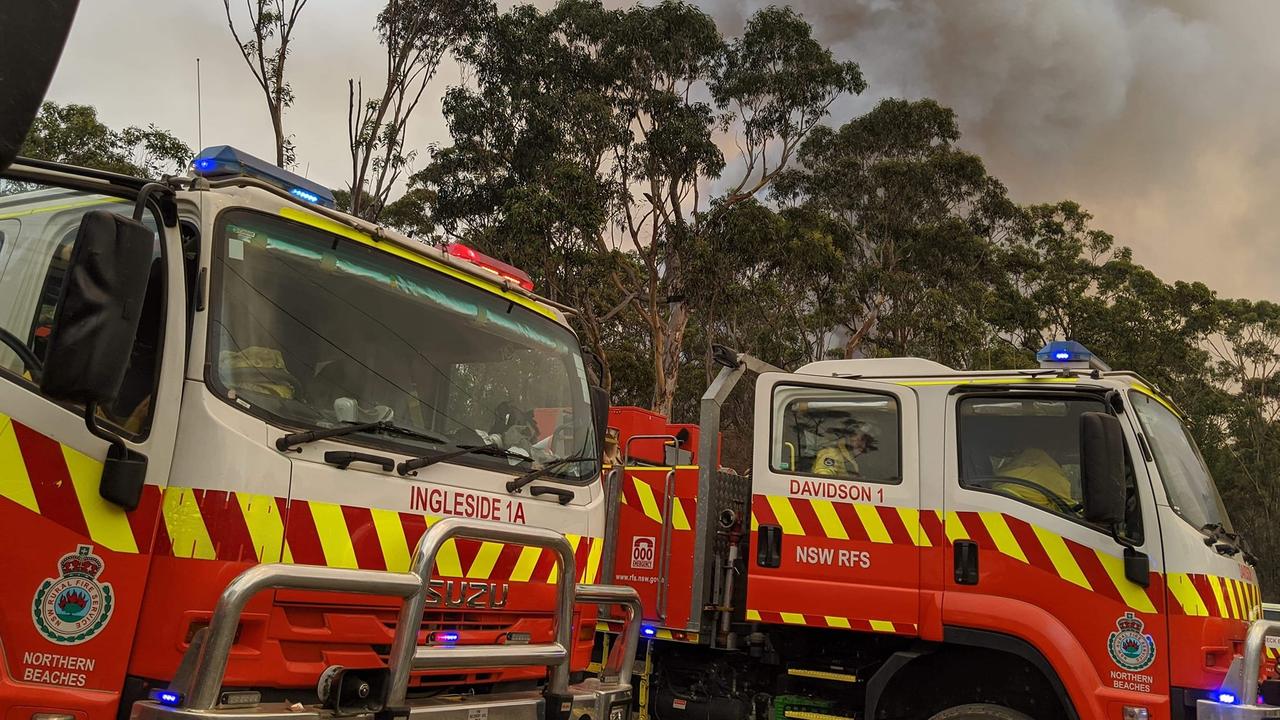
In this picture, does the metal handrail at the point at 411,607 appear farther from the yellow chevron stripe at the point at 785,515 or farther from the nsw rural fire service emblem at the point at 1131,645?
the nsw rural fire service emblem at the point at 1131,645

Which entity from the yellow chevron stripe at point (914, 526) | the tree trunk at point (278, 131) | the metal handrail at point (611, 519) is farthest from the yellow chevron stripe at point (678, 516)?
the tree trunk at point (278, 131)

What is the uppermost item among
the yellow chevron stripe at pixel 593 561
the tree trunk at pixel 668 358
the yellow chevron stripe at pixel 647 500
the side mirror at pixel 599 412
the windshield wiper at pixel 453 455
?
the tree trunk at pixel 668 358

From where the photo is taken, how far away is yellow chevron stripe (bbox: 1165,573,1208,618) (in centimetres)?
505

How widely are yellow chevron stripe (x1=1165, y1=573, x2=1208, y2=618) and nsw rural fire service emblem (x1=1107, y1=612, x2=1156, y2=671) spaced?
0.74ft

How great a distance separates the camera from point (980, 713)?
5344mm

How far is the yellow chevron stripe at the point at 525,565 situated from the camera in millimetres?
4141

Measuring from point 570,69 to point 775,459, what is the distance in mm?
17626

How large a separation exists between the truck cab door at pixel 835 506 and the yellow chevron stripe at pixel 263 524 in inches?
135

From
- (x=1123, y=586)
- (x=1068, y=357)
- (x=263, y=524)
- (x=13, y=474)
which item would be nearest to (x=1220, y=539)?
(x=1123, y=586)

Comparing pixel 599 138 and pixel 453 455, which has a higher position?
pixel 599 138

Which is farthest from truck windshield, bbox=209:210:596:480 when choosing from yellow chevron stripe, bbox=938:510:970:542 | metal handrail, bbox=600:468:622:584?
yellow chevron stripe, bbox=938:510:970:542

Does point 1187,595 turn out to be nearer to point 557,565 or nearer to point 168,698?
point 557,565

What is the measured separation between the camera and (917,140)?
2873 cm

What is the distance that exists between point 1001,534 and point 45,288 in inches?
187
